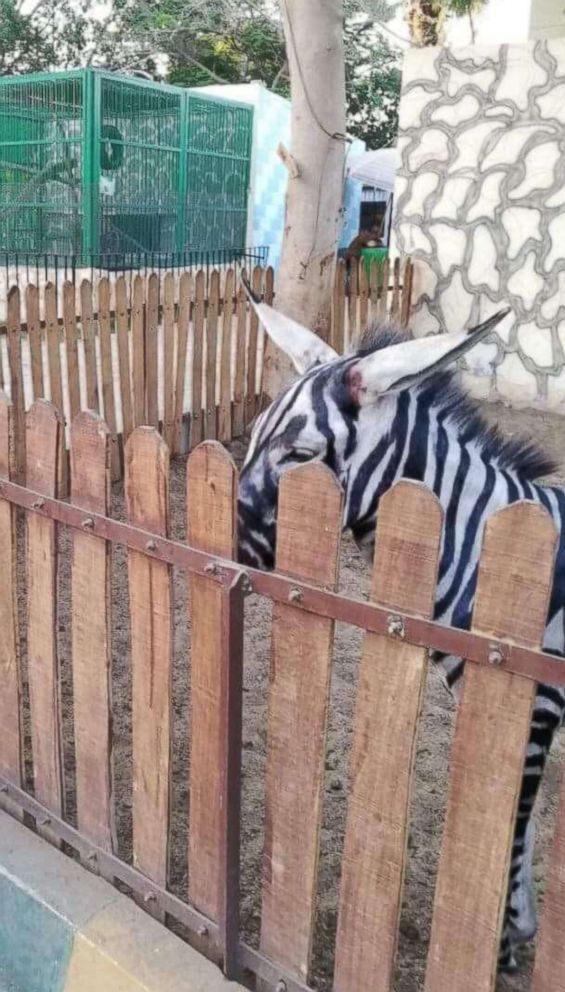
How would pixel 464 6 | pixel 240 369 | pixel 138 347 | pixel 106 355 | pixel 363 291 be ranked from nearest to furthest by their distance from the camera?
1. pixel 106 355
2. pixel 138 347
3. pixel 240 369
4. pixel 363 291
5. pixel 464 6

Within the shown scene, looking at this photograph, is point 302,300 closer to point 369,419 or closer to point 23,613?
point 23,613

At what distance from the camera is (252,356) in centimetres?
726

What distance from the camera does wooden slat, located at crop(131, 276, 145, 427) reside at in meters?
6.10

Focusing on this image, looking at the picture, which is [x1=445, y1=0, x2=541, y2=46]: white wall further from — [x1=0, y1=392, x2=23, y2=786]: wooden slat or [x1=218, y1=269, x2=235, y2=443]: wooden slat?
[x1=0, y1=392, x2=23, y2=786]: wooden slat

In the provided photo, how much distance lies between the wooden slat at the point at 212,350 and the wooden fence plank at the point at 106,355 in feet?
3.16

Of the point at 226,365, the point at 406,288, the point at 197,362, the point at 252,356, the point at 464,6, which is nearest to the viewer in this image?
the point at 197,362

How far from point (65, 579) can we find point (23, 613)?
14.3 inches

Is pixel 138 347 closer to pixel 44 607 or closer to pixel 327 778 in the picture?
pixel 327 778

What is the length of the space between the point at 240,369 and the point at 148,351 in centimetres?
109

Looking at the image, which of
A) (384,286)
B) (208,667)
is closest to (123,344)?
(384,286)

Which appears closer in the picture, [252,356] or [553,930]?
[553,930]

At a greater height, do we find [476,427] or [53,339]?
[476,427]

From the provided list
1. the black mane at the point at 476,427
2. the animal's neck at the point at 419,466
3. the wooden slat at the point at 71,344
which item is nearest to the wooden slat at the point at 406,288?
the wooden slat at the point at 71,344

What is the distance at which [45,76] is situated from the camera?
14.9 metres
